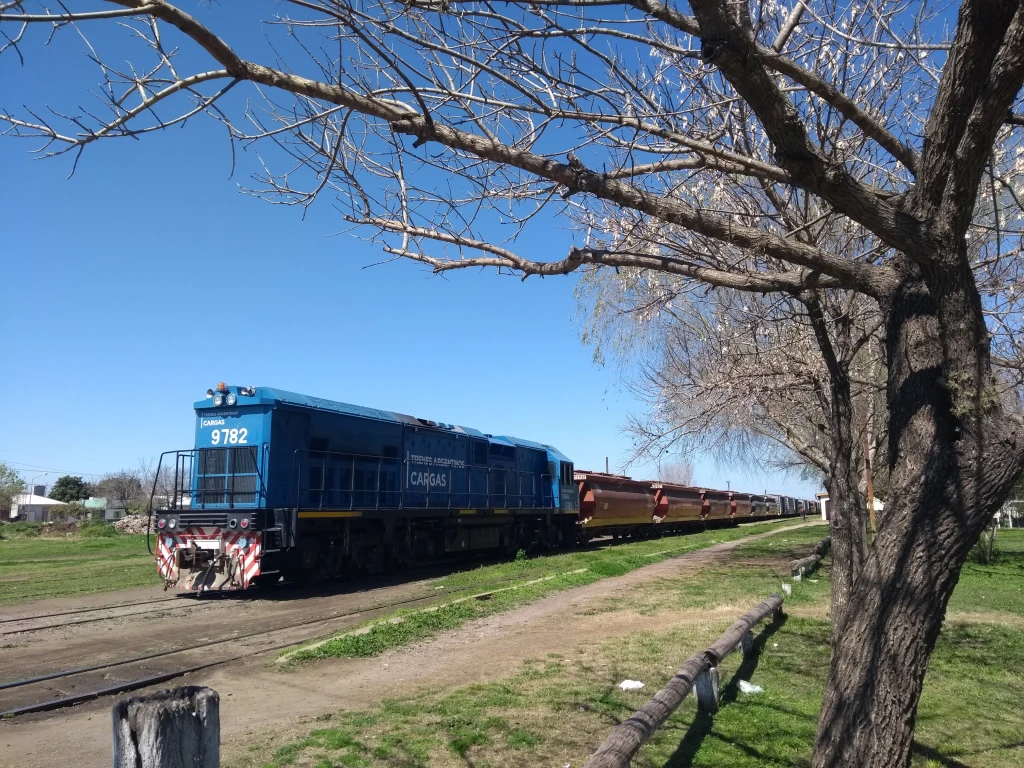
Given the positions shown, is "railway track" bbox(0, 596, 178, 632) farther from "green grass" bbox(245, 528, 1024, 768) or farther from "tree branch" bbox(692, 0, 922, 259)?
"tree branch" bbox(692, 0, 922, 259)

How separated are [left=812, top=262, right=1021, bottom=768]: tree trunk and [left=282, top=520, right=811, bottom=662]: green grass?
6.90m

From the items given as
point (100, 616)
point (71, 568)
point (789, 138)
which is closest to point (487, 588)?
point (100, 616)

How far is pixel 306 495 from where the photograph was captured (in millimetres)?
16469

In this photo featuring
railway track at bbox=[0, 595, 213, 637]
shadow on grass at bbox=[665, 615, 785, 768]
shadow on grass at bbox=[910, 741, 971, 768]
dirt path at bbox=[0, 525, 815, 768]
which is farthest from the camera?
railway track at bbox=[0, 595, 213, 637]

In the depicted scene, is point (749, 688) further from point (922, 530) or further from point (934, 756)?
point (922, 530)

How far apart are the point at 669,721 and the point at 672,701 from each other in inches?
43.3

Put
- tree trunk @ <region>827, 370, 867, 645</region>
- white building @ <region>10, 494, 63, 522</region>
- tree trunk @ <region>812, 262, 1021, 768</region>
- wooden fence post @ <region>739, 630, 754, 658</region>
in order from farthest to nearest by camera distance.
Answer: white building @ <region>10, 494, 63, 522</region>, wooden fence post @ <region>739, 630, 754, 658</region>, tree trunk @ <region>827, 370, 867, 645</region>, tree trunk @ <region>812, 262, 1021, 768</region>

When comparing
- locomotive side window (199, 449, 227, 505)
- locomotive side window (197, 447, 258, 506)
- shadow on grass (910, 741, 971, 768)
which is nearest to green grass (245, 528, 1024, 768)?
shadow on grass (910, 741, 971, 768)

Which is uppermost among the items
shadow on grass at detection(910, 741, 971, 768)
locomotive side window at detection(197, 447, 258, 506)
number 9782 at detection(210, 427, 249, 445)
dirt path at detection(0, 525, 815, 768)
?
number 9782 at detection(210, 427, 249, 445)

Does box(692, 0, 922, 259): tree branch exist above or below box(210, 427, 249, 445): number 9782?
above

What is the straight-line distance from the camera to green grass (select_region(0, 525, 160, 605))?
17297 mm

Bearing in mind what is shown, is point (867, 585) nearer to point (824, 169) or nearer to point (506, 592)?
point (824, 169)

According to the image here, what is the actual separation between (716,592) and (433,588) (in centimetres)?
577

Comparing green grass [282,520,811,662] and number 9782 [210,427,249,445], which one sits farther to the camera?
number 9782 [210,427,249,445]
